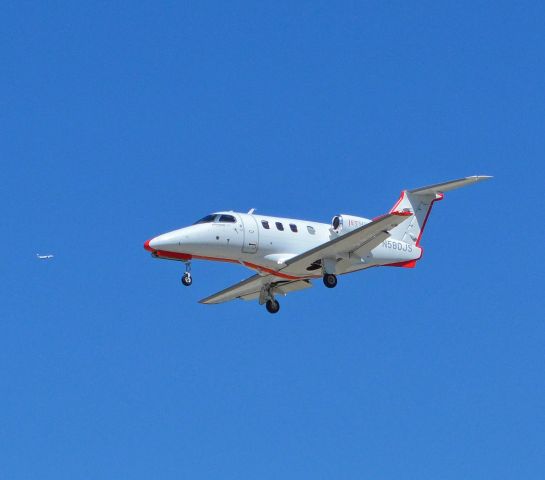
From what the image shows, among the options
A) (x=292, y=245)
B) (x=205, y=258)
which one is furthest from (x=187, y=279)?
(x=292, y=245)

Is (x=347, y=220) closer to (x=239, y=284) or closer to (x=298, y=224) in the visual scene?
(x=298, y=224)

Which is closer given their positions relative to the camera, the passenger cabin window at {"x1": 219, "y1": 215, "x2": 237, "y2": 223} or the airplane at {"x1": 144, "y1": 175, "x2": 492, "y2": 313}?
the airplane at {"x1": 144, "y1": 175, "x2": 492, "y2": 313}

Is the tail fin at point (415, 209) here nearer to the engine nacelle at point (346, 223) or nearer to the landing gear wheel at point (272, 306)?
the engine nacelle at point (346, 223)

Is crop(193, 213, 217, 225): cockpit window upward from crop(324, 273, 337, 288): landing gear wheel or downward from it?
upward

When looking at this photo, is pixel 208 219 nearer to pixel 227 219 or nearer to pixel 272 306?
pixel 227 219

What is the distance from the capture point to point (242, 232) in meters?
42.9

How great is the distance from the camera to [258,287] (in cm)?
4656

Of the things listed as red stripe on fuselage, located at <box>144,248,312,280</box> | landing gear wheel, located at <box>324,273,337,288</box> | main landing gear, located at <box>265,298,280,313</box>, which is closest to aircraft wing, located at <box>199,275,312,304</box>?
main landing gear, located at <box>265,298,280,313</box>

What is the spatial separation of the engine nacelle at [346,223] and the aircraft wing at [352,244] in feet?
3.31

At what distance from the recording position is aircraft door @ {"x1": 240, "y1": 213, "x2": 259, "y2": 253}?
42.9 metres

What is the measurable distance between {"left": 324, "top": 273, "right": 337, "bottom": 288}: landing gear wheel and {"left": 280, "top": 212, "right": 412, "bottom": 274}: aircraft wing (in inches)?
24.3

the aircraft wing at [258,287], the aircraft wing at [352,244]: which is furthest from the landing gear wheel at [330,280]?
the aircraft wing at [258,287]

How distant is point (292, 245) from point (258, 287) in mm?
3173

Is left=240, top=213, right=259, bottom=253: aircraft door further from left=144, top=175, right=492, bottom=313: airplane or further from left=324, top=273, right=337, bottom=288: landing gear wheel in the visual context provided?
left=324, top=273, right=337, bottom=288: landing gear wheel
